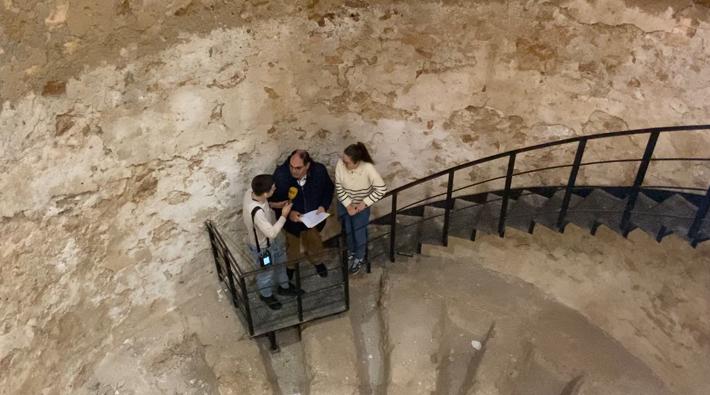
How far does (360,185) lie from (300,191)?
0.42 meters

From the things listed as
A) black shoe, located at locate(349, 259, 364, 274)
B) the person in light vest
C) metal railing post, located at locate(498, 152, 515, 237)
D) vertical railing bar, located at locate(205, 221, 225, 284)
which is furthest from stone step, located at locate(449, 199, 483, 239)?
vertical railing bar, located at locate(205, 221, 225, 284)

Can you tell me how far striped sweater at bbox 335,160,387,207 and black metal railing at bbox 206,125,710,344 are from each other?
10cm

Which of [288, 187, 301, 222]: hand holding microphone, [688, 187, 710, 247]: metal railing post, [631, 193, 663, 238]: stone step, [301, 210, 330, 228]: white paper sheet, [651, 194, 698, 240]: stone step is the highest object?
[688, 187, 710, 247]: metal railing post

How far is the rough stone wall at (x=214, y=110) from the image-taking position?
317cm

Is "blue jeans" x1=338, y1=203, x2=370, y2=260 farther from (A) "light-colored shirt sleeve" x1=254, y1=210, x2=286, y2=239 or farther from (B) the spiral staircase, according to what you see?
(A) "light-colored shirt sleeve" x1=254, y1=210, x2=286, y2=239

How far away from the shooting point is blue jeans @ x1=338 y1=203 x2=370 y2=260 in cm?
426

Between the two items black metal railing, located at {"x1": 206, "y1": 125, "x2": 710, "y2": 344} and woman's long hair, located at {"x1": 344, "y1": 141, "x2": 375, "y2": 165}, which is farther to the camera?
woman's long hair, located at {"x1": 344, "y1": 141, "x2": 375, "y2": 165}

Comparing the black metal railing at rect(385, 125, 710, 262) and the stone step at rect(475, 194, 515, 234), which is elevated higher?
the black metal railing at rect(385, 125, 710, 262)

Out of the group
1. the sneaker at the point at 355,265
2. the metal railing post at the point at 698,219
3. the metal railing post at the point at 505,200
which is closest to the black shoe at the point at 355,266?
the sneaker at the point at 355,265

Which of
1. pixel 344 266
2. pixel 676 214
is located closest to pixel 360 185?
pixel 344 266

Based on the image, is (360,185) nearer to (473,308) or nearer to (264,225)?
(264,225)

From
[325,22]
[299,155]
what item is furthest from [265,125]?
[325,22]

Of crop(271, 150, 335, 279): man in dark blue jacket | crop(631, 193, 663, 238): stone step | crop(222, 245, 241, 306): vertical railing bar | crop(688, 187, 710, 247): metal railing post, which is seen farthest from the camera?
crop(271, 150, 335, 279): man in dark blue jacket

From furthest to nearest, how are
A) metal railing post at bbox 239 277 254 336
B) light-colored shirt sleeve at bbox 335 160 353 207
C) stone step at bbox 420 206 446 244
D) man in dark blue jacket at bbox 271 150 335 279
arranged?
stone step at bbox 420 206 446 244
light-colored shirt sleeve at bbox 335 160 353 207
man in dark blue jacket at bbox 271 150 335 279
metal railing post at bbox 239 277 254 336
